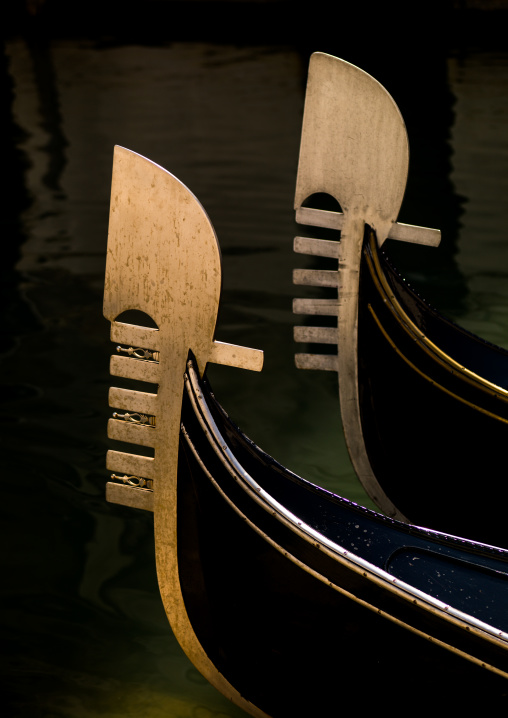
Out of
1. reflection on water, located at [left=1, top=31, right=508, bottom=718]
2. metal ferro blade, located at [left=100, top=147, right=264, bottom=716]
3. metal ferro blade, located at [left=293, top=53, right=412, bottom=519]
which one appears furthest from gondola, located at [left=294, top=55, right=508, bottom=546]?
metal ferro blade, located at [left=100, top=147, right=264, bottom=716]

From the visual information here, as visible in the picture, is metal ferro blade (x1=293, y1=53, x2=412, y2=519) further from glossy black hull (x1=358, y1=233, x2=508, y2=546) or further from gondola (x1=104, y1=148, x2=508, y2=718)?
gondola (x1=104, y1=148, x2=508, y2=718)

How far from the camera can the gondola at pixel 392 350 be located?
157cm

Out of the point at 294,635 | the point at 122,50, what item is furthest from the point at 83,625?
the point at 122,50

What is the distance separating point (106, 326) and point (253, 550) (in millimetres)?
1963

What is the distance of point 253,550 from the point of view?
1.10 m

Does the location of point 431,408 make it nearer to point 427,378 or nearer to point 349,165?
point 427,378

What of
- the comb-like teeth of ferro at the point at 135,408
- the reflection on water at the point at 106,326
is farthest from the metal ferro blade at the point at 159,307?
the reflection on water at the point at 106,326

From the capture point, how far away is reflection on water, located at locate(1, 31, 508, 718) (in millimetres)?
1617

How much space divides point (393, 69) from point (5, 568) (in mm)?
6928

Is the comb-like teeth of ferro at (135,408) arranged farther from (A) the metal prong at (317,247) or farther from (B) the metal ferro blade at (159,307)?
(A) the metal prong at (317,247)

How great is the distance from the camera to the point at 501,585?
115 cm

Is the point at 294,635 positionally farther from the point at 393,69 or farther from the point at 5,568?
the point at 393,69

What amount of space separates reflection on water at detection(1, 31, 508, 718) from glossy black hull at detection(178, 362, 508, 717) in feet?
1.17

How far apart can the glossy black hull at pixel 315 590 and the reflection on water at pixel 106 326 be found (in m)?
0.36
